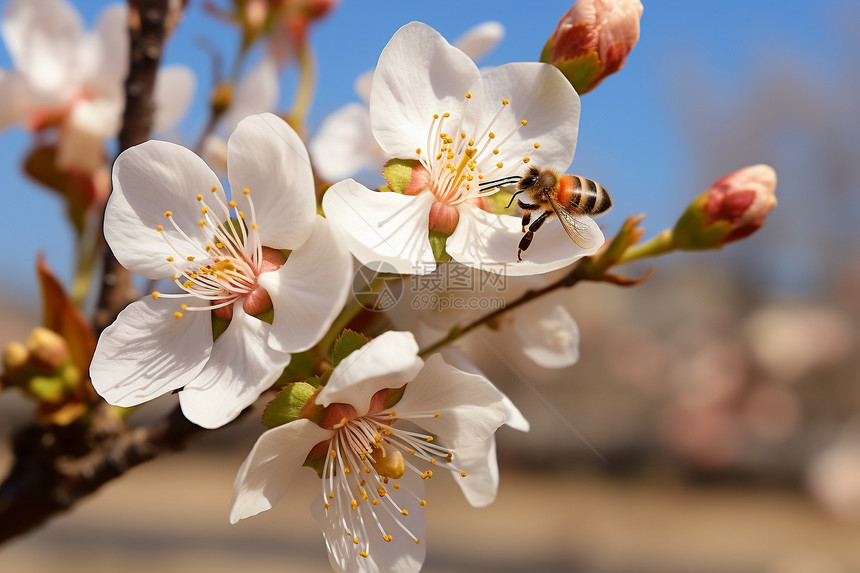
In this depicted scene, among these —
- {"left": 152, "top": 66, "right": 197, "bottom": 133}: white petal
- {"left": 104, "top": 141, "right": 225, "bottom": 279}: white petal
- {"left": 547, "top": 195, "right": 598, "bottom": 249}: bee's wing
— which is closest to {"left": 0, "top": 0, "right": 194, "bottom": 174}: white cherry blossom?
{"left": 152, "top": 66, "right": 197, "bottom": 133}: white petal

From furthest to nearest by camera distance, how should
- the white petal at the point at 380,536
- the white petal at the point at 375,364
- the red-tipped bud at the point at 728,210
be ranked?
1. the red-tipped bud at the point at 728,210
2. the white petal at the point at 380,536
3. the white petal at the point at 375,364

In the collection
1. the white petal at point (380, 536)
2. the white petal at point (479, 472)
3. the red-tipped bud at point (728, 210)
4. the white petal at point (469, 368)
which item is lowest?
the white petal at point (380, 536)

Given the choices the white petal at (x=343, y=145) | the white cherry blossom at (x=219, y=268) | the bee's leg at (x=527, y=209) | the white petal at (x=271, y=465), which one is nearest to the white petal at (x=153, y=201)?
the white cherry blossom at (x=219, y=268)

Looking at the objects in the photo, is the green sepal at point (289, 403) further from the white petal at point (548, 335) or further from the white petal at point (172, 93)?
the white petal at point (172, 93)

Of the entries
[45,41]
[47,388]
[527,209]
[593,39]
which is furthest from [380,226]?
[45,41]

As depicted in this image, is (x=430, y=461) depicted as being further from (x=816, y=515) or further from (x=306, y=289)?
(x=816, y=515)

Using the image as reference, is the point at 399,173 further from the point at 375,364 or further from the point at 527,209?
the point at 375,364

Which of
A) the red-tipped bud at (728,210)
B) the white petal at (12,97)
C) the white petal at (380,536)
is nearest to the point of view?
the white petal at (380,536)
